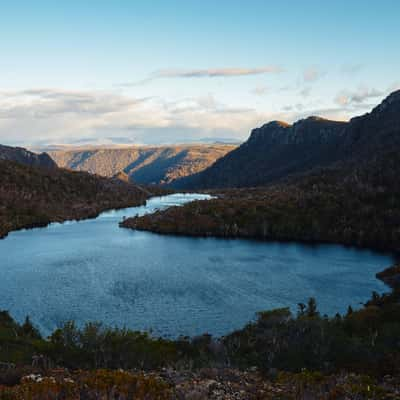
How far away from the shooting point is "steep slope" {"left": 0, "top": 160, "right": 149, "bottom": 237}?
349 ft

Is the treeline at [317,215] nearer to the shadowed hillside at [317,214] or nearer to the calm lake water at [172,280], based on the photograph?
Answer: the shadowed hillside at [317,214]

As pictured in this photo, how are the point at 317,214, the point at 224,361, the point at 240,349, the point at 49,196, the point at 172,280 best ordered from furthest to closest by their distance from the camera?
the point at 49,196 → the point at 317,214 → the point at 172,280 → the point at 240,349 → the point at 224,361

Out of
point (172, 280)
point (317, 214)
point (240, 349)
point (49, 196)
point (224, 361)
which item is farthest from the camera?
point (49, 196)

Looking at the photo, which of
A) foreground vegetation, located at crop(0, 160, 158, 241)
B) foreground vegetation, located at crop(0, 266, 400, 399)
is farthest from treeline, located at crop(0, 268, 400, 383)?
foreground vegetation, located at crop(0, 160, 158, 241)

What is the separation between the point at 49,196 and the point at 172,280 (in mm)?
90167

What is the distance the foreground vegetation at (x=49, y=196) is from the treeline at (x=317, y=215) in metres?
25.7

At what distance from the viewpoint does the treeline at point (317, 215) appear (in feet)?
266

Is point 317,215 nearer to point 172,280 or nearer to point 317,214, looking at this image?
point 317,214

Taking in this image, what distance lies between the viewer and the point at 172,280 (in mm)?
51688

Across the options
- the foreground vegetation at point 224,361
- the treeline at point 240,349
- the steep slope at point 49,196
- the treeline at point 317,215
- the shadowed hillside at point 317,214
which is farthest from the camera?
the steep slope at point 49,196

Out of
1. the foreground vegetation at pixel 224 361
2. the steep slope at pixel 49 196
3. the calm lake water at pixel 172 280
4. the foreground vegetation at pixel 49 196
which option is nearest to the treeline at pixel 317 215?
the calm lake water at pixel 172 280

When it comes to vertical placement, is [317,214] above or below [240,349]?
above

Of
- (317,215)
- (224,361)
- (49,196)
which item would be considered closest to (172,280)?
(224,361)

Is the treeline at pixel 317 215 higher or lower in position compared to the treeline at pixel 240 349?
higher
